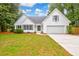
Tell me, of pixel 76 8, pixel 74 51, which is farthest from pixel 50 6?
pixel 74 51

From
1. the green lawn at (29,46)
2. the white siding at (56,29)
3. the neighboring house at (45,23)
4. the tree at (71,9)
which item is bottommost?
the green lawn at (29,46)

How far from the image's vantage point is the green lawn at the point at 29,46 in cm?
830

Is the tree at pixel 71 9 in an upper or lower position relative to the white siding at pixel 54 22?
upper

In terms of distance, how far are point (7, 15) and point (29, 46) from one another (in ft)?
3.89

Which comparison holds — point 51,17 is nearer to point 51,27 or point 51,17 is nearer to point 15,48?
point 51,27

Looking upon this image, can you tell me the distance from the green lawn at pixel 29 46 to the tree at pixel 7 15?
0.29 metres

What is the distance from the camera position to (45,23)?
9664 mm

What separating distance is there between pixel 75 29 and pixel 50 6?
3.37 ft

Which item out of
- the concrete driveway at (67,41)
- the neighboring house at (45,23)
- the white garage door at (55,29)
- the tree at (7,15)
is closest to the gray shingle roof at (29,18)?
the neighboring house at (45,23)

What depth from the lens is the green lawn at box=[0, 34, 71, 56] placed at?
27.2ft

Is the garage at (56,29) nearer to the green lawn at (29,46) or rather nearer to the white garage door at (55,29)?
the white garage door at (55,29)

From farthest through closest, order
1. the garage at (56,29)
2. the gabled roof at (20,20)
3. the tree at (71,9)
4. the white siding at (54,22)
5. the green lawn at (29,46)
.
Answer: the garage at (56,29), the white siding at (54,22), the gabled roof at (20,20), the tree at (71,9), the green lawn at (29,46)

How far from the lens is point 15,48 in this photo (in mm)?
8734

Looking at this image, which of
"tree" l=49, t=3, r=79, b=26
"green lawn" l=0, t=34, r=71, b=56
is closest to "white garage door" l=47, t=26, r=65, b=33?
"green lawn" l=0, t=34, r=71, b=56
